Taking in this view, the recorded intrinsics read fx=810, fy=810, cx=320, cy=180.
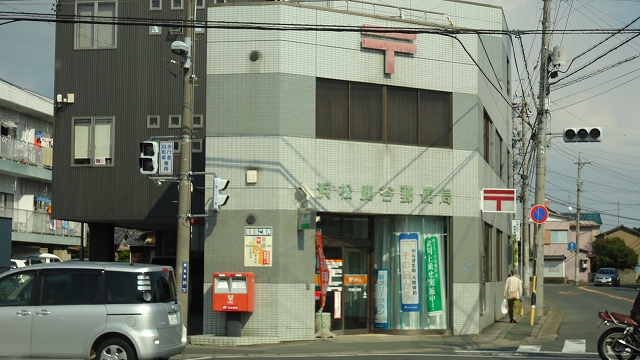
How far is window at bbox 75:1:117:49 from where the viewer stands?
26.8 metres

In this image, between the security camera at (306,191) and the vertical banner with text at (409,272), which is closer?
the security camera at (306,191)

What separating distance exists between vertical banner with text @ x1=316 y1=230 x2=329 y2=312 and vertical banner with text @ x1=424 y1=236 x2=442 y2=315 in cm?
280

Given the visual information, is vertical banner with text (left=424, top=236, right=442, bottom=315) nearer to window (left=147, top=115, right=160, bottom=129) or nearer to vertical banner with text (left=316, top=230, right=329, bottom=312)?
vertical banner with text (left=316, top=230, right=329, bottom=312)

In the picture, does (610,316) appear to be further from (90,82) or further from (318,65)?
(90,82)

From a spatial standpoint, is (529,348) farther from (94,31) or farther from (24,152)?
(24,152)

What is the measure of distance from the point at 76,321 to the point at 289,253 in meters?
7.64

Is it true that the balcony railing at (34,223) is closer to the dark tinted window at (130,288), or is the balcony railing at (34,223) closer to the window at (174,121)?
the window at (174,121)

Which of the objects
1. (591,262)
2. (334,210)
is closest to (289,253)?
(334,210)

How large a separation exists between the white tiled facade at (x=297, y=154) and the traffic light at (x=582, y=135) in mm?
4456

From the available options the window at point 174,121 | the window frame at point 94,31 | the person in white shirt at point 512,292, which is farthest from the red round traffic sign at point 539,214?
the window frame at point 94,31

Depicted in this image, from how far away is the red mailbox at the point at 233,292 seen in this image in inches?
762

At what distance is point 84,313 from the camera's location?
1286 centimetres

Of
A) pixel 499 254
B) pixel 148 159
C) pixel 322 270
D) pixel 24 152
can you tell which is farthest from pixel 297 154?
pixel 24 152

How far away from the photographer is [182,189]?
18266mm
